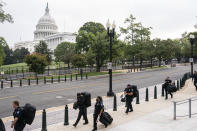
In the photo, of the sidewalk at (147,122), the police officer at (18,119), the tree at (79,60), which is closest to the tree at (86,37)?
the tree at (79,60)

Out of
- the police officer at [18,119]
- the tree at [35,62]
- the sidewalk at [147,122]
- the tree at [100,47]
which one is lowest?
the sidewalk at [147,122]

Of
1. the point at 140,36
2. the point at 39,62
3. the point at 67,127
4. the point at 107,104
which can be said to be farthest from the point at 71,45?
the point at 67,127

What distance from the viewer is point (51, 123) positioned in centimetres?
1098

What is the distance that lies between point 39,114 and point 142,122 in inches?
234

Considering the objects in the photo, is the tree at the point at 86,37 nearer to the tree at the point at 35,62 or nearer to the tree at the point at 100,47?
the tree at the point at 100,47

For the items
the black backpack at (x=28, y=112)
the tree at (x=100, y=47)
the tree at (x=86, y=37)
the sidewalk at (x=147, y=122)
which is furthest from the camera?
the tree at (x=86, y=37)

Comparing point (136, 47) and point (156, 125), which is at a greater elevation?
point (136, 47)

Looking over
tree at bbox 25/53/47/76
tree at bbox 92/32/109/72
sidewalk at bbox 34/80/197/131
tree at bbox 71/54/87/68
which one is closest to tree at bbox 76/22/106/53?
tree at bbox 92/32/109/72

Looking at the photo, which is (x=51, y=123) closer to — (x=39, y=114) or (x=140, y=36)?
(x=39, y=114)

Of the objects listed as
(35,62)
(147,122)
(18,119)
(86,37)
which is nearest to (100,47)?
(86,37)

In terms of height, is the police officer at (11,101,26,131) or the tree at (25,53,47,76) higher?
the tree at (25,53,47,76)

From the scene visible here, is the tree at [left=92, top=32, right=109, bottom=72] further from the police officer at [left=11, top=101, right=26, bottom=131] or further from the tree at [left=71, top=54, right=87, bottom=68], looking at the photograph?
the police officer at [left=11, top=101, right=26, bottom=131]

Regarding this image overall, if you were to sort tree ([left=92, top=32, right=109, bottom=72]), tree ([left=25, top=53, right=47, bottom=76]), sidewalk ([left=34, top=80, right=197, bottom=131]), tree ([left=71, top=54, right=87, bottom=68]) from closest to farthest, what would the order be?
sidewalk ([left=34, top=80, right=197, bottom=131]) → tree ([left=25, top=53, right=47, bottom=76]) → tree ([left=71, top=54, right=87, bottom=68]) → tree ([left=92, top=32, right=109, bottom=72])

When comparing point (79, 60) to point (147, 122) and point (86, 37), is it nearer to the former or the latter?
point (86, 37)
